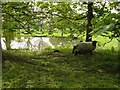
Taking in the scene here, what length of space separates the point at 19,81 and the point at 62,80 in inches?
68.1

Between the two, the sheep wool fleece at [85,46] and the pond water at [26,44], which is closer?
the sheep wool fleece at [85,46]

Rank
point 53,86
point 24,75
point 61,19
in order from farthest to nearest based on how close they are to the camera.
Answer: point 61,19
point 24,75
point 53,86

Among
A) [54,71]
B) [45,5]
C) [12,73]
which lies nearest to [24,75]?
[12,73]

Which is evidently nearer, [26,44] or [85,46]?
[85,46]

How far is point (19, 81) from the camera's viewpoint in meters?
5.32

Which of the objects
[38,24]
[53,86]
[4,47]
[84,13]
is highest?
[84,13]

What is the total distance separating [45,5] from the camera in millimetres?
8258

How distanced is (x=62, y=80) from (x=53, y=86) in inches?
26.9

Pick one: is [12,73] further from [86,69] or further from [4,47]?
[4,47]

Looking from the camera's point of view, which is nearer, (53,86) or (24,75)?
(53,86)

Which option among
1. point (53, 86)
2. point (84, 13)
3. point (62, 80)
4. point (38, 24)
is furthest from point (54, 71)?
point (84, 13)

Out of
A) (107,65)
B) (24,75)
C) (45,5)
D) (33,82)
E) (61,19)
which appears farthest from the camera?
(61,19)

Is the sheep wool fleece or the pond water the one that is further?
the pond water

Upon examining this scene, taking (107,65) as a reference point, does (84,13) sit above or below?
above
